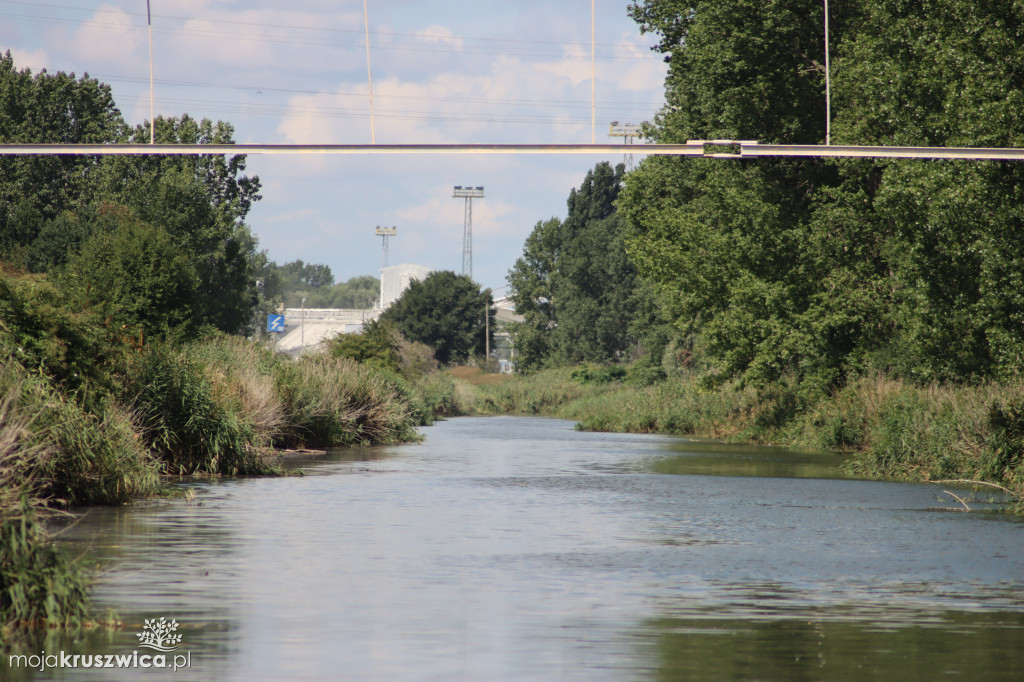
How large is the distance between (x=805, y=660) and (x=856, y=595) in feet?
10.5

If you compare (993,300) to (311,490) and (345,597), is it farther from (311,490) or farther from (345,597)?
(345,597)

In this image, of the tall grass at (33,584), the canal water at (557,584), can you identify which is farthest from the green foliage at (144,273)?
the tall grass at (33,584)

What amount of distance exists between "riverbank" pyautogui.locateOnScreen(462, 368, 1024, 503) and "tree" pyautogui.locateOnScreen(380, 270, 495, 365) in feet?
151

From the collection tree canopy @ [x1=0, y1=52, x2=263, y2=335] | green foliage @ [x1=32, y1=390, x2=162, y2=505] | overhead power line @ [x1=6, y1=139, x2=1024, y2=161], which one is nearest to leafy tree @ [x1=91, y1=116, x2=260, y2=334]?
tree canopy @ [x1=0, y1=52, x2=263, y2=335]

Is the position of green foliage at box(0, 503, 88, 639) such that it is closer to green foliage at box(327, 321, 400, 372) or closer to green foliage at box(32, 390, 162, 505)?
green foliage at box(32, 390, 162, 505)

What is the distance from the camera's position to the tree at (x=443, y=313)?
393ft

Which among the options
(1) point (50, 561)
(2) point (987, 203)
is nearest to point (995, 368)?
(2) point (987, 203)

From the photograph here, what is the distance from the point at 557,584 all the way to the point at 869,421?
86.2 feet

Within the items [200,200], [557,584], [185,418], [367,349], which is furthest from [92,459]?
[200,200]

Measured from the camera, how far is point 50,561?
31.2ft

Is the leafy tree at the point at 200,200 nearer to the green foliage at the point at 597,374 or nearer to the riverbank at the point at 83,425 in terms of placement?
the green foliage at the point at 597,374

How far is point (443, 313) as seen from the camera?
397 ft

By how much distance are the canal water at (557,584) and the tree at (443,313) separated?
315 feet

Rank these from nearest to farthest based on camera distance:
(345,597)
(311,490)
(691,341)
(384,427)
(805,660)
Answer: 1. (805,660)
2. (345,597)
3. (311,490)
4. (384,427)
5. (691,341)
